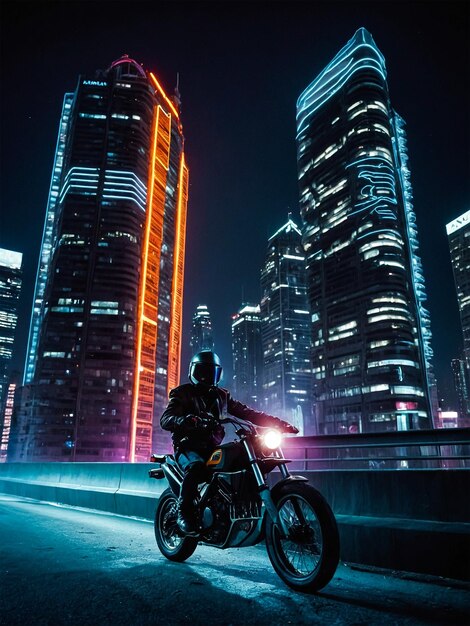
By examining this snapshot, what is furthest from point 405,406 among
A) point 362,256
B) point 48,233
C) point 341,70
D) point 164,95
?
point 164,95

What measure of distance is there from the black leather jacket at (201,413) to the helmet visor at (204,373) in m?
0.08

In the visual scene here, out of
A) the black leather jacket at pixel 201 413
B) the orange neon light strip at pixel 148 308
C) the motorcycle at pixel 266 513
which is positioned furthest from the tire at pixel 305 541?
the orange neon light strip at pixel 148 308

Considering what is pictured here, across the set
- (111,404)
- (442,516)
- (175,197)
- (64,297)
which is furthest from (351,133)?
(442,516)

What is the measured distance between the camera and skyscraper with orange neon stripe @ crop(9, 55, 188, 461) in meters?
120

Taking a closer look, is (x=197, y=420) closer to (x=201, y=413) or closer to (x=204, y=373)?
(x=201, y=413)

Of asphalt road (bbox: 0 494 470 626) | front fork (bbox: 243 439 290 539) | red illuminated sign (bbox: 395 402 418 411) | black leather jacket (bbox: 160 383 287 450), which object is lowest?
asphalt road (bbox: 0 494 470 626)

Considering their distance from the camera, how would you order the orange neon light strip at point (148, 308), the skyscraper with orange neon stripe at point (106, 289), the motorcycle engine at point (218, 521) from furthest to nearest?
the orange neon light strip at point (148, 308), the skyscraper with orange neon stripe at point (106, 289), the motorcycle engine at point (218, 521)

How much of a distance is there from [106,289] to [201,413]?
13272cm

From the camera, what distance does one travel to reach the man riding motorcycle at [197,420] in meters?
4.51

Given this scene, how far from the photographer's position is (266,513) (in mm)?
3947

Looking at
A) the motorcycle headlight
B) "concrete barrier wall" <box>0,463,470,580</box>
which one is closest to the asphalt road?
"concrete barrier wall" <box>0,463,470,580</box>

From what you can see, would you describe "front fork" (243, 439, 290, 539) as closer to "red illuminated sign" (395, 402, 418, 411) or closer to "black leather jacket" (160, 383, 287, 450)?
"black leather jacket" (160, 383, 287, 450)

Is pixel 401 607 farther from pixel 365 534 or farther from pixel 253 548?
pixel 253 548

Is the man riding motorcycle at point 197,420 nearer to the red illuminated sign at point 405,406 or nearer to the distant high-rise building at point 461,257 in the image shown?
the red illuminated sign at point 405,406
